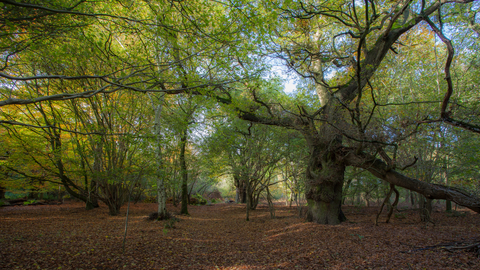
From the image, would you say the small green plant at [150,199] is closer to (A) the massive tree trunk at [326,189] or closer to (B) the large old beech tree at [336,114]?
(B) the large old beech tree at [336,114]

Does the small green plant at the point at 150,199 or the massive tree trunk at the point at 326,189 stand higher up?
the massive tree trunk at the point at 326,189

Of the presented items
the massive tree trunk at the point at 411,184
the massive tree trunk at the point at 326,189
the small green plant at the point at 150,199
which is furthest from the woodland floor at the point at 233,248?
the small green plant at the point at 150,199

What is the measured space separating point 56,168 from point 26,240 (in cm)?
530

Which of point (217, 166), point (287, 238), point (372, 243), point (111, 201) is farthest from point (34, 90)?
point (372, 243)

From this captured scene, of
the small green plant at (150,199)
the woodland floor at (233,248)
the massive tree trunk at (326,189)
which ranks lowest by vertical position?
the small green plant at (150,199)

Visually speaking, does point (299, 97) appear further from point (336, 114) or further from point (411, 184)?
point (411, 184)

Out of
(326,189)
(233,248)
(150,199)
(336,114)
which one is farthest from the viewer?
(150,199)

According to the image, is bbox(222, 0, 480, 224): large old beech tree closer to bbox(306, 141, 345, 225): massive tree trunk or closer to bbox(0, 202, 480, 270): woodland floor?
bbox(306, 141, 345, 225): massive tree trunk

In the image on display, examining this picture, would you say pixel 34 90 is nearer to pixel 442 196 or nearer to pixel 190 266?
pixel 190 266

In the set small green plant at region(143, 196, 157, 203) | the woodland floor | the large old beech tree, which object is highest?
the large old beech tree

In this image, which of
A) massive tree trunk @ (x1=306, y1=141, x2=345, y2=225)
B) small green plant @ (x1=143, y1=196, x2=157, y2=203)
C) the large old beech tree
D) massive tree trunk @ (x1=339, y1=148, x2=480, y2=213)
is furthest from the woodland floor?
small green plant @ (x1=143, y1=196, x2=157, y2=203)

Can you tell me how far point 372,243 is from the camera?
5242 millimetres

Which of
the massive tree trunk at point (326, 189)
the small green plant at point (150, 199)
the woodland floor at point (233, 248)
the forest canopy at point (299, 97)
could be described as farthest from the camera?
the small green plant at point (150, 199)

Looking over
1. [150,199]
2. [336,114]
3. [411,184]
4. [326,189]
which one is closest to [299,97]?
[336,114]
